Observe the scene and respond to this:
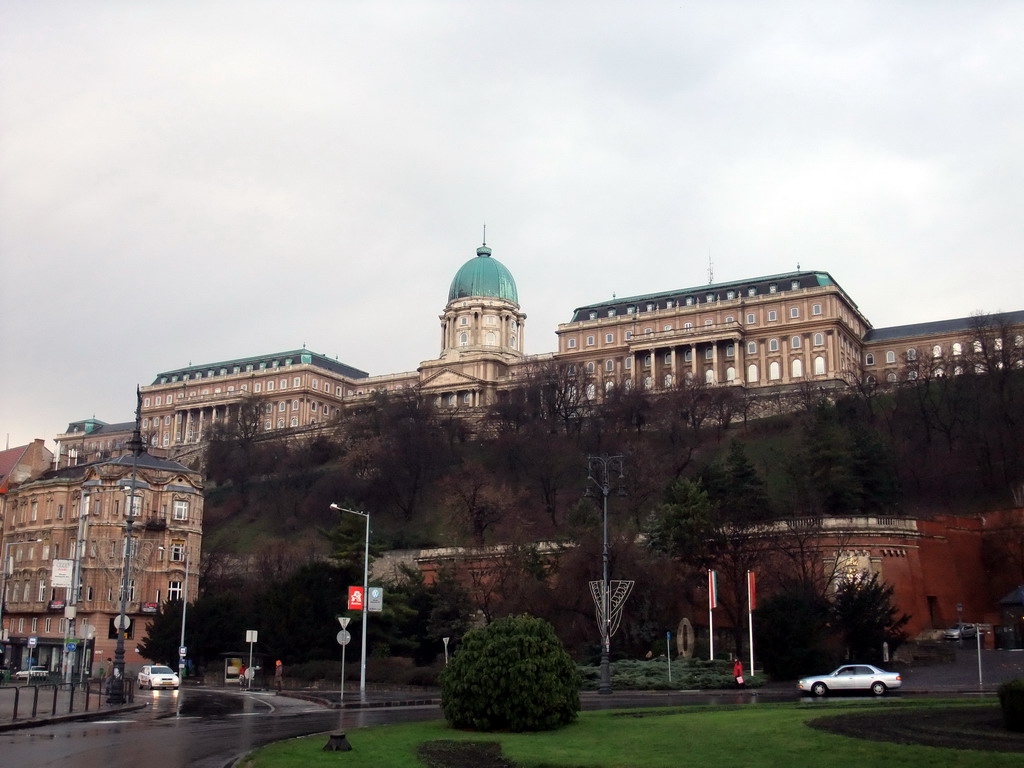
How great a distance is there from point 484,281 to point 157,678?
404 feet

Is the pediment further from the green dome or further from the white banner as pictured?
the white banner

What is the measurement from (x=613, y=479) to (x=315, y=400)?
4306 inches

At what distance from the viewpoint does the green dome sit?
563 ft

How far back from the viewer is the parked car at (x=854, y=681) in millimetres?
39781

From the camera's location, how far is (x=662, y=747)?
69.2 feet

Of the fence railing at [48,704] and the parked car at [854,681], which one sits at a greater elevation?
the parked car at [854,681]

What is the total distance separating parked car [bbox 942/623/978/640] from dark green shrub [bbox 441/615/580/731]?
48.1m

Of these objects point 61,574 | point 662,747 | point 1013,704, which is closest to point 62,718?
point 662,747

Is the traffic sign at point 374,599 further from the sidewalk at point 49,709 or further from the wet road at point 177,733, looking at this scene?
the sidewalk at point 49,709

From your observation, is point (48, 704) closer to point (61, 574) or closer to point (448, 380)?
point (61, 574)

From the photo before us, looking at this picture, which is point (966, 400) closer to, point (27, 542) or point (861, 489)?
point (861, 489)

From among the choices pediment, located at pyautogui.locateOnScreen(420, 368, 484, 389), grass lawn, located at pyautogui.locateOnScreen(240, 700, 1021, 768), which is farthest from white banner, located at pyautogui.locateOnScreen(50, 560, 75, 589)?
pediment, located at pyautogui.locateOnScreen(420, 368, 484, 389)

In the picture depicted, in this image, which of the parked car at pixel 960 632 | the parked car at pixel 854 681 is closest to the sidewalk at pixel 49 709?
the parked car at pixel 854 681

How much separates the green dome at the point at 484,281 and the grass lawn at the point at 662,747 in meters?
146
